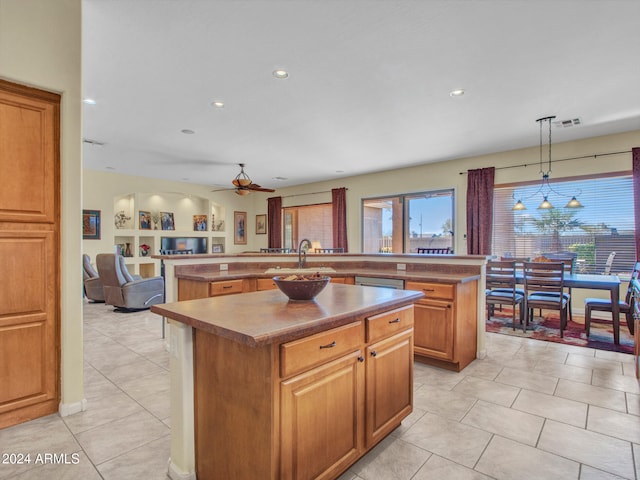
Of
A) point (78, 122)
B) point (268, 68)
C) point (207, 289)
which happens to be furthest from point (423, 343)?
point (78, 122)

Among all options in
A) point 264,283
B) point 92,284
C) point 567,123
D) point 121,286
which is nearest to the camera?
point 264,283

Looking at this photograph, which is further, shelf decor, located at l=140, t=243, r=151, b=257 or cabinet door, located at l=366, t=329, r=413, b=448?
shelf decor, located at l=140, t=243, r=151, b=257

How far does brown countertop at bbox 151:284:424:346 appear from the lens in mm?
1277

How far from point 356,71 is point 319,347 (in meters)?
2.71

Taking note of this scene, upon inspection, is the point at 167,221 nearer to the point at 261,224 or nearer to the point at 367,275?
the point at 261,224

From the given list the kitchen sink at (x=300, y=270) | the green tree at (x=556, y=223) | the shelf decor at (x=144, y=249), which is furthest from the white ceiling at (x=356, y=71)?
the shelf decor at (x=144, y=249)

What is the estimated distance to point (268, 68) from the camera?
3.11 metres

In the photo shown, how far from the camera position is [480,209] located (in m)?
6.21

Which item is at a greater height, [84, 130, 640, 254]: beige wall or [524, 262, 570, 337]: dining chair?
[84, 130, 640, 254]: beige wall

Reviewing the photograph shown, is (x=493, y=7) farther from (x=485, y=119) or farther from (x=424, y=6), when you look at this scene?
(x=485, y=119)

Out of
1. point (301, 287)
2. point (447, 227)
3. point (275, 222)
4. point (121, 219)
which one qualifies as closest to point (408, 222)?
point (447, 227)

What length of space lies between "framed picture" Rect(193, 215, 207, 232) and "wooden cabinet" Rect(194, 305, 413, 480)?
8.54m

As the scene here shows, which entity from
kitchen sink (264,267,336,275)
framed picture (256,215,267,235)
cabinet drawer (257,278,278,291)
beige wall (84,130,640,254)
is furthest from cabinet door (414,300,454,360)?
A: framed picture (256,215,267,235)

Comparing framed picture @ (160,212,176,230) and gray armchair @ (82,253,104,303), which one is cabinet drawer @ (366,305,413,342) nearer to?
gray armchair @ (82,253,104,303)
